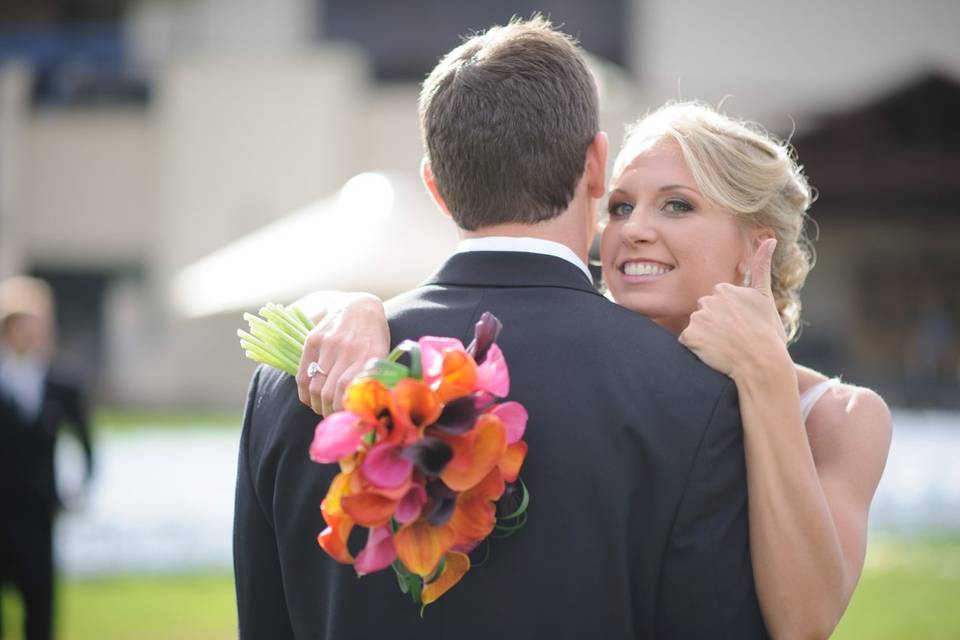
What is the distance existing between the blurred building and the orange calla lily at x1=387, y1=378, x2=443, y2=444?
76.3 feet

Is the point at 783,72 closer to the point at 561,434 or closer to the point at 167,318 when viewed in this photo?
the point at 167,318

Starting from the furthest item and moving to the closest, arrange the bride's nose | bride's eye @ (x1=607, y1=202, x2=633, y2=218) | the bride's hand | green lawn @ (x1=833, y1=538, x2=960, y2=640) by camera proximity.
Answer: green lawn @ (x1=833, y1=538, x2=960, y2=640) → bride's eye @ (x1=607, y1=202, x2=633, y2=218) → the bride's nose → the bride's hand

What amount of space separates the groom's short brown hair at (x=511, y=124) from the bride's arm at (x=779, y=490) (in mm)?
392

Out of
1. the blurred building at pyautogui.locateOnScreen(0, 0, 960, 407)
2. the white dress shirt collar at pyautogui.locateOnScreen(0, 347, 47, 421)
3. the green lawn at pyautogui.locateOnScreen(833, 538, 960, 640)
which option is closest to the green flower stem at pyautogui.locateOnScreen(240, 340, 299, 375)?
the white dress shirt collar at pyautogui.locateOnScreen(0, 347, 47, 421)

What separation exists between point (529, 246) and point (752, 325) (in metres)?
0.45

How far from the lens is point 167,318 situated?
26.9 metres

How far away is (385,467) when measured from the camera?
180cm

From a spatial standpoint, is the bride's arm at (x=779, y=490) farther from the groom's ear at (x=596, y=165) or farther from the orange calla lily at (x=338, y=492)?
the orange calla lily at (x=338, y=492)

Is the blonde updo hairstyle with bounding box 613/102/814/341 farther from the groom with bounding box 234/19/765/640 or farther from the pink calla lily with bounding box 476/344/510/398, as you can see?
the pink calla lily with bounding box 476/344/510/398

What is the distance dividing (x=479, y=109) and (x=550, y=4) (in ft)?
85.9

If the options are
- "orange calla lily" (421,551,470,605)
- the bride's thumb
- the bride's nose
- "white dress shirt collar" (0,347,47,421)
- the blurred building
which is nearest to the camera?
"orange calla lily" (421,551,470,605)

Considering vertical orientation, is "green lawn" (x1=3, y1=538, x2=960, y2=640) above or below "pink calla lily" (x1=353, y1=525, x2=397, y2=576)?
below

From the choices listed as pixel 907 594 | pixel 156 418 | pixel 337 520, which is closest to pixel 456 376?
pixel 337 520

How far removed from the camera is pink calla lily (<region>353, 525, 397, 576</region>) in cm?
184
